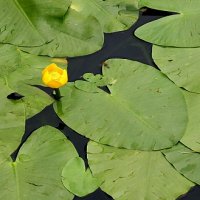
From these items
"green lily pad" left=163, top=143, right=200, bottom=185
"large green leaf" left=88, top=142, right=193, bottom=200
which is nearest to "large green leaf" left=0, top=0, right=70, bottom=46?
"large green leaf" left=88, top=142, right=193, bottom=200

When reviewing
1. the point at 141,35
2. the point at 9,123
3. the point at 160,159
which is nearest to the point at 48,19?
the point at 141,35

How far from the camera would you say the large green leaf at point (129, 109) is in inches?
56.8

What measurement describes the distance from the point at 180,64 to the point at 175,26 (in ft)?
0.63

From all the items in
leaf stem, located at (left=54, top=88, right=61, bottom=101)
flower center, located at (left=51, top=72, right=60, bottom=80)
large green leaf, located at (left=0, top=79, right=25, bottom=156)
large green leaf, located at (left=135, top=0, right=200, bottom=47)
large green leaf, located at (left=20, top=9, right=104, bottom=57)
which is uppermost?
large green leaf, located at (left=135, top=0, right=200, bottom=47)

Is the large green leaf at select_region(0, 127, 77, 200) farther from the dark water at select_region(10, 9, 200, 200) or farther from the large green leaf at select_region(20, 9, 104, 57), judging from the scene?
the large green leaf at select_region(20, 9, 104, 57)

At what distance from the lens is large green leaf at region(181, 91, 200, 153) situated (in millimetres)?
1439

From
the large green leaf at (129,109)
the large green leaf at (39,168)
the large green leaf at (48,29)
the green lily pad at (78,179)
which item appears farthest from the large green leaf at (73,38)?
the green lily pad at (78,179)

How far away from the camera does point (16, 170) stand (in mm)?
1388

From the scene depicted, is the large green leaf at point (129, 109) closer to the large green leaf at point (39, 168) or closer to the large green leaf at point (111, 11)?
the large green leaf at point (39, 168)

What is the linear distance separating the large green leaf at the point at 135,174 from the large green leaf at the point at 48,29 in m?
0.43

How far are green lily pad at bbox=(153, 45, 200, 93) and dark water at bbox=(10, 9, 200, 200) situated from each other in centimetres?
A: 5

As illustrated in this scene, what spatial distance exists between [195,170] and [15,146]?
0.54 metres

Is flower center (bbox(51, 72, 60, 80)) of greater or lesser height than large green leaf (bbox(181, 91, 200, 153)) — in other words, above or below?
above

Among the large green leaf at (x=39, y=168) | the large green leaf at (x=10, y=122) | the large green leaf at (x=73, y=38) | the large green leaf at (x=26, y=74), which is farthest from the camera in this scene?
the large green leaf at (x=73, y=38)
